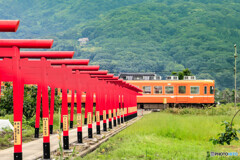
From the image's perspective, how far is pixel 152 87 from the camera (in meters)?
39.8

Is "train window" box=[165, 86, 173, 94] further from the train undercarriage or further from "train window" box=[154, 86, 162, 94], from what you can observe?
the train undercarriage

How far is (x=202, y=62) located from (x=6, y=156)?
177139mm

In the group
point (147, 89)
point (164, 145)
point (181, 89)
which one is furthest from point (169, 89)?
point (164, 145)

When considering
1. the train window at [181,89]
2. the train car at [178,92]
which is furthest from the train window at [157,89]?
the train window at [181,89]

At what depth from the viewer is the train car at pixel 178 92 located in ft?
127

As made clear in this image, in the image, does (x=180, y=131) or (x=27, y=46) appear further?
(x=180, y=131)

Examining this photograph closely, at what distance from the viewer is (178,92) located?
129ft

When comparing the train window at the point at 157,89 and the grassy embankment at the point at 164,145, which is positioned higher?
the train window at the point at 157,89

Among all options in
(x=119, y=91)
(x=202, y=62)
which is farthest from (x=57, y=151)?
(x=202, y=62)

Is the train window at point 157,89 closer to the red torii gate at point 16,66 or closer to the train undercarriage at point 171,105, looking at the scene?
the train undercarriage at point 171,105

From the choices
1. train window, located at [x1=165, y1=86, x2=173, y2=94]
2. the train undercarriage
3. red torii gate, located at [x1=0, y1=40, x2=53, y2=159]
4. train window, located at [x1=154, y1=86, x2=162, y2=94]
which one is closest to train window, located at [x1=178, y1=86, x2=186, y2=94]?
train window, located at [x1=165, y1=86, x2=173, y2=94]

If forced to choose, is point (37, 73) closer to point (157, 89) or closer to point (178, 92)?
point (178, 92)

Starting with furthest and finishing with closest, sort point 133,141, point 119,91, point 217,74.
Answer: point 217,74, point 119,91, point 133,141

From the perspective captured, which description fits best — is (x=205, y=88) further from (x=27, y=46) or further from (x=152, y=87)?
(x=27, y=46)
